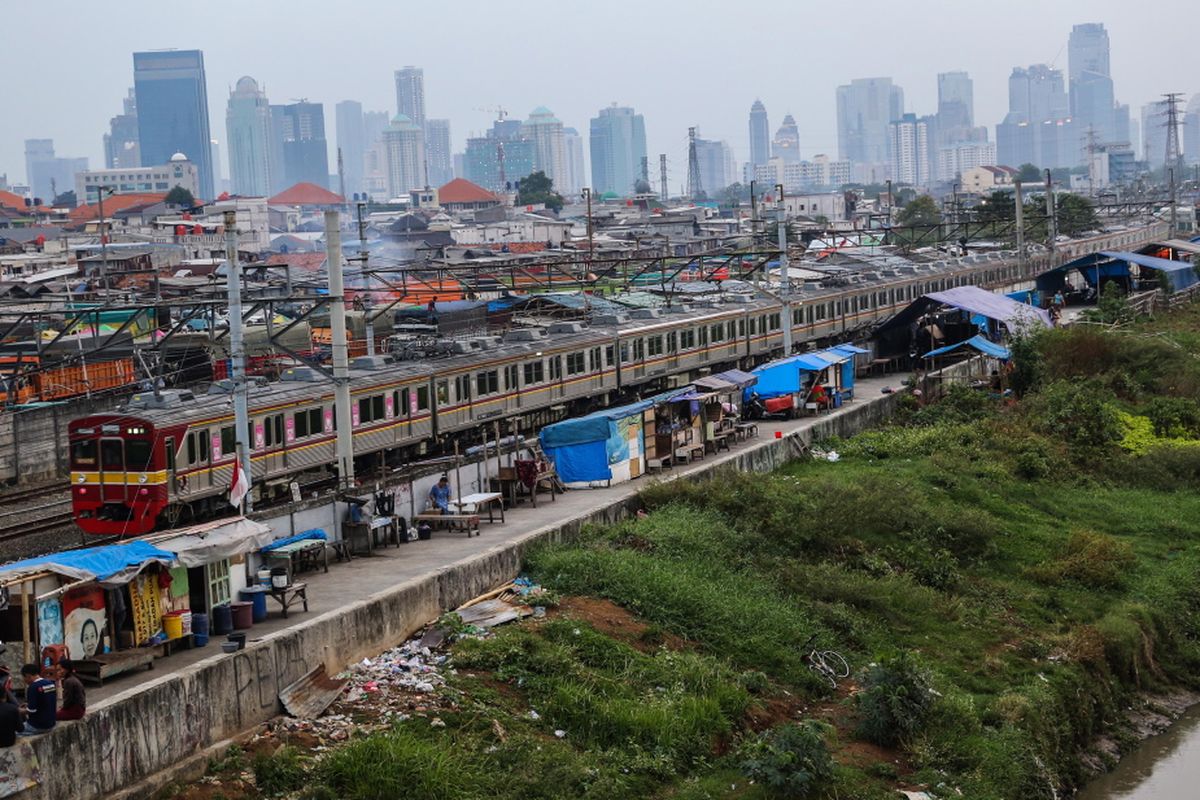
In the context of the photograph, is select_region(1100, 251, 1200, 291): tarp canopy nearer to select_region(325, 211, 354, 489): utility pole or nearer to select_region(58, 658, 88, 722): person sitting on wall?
select_region(325, 211, 354, 489): utility pole

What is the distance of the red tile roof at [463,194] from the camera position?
430 feet

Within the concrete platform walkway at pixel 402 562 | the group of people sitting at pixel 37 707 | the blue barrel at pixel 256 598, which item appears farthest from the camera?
the blue barrel at pixel 256 598

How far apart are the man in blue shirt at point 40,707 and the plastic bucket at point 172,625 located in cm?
246

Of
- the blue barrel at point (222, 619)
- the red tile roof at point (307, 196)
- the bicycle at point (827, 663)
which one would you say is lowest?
the bicycle at point (827, 663)

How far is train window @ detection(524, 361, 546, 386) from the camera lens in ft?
109

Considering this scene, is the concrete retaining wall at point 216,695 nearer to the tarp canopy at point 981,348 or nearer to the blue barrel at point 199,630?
the blue barrel at point 199,630

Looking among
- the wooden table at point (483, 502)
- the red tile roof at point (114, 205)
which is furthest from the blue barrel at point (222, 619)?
the red tile roof at point (114, 205)

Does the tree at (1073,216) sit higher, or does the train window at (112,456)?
the tree at (1073,216)

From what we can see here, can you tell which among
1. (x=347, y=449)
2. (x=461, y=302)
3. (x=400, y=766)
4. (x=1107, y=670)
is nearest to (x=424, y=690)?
(x=400, y=766)

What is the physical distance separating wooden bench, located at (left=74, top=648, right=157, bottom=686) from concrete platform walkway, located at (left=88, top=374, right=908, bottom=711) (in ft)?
0.26

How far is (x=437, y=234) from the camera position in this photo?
9050 cm

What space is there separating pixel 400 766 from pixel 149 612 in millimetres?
2950

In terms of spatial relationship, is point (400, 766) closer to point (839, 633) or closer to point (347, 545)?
point (347, 545)

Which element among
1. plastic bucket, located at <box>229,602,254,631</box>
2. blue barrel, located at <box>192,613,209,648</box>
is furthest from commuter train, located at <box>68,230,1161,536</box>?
blue barrel, located at <box>192,613,209,648</box>
